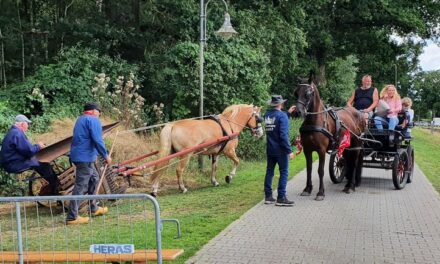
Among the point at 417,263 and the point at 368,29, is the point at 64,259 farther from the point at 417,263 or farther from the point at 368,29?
the point at 368,29

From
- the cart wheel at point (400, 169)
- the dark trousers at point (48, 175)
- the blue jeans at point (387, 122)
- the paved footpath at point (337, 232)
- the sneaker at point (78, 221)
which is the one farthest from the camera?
the blue jeans at point (387, 122)

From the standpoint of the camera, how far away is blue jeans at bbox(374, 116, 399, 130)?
11016mm

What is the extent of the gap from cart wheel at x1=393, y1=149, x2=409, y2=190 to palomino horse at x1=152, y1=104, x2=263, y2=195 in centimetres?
351

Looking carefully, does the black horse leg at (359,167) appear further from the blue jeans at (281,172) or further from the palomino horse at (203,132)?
the palomino horse at (203,132)

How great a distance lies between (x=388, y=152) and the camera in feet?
36.1

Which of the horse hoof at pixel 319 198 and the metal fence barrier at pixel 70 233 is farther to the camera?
the horse hoof at pixel 319 198

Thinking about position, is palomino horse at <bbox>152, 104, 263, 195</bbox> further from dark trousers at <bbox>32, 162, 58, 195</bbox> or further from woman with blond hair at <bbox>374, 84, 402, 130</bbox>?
woman with blond hair at <bbox>374, 84, 402, 130</bbox>

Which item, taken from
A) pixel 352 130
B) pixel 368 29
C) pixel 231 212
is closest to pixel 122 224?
pixel 231 212

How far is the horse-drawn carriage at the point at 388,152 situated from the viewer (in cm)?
1082

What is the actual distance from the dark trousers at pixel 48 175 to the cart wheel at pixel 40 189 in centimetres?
14

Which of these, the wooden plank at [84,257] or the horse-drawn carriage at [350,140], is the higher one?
the horse-drawn carriage at [350,140]

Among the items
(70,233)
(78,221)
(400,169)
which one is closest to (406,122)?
(400,169)

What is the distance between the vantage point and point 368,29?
32844mm

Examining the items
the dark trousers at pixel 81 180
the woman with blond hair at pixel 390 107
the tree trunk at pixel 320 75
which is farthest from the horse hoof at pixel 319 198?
the tree trunk at pixel 320 75
